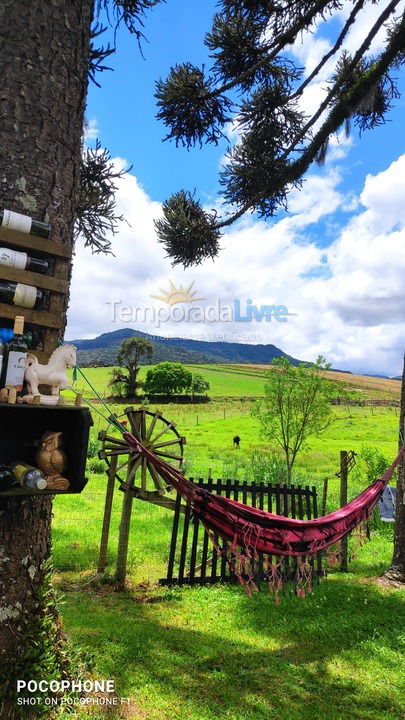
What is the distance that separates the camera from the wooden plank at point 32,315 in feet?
7.19

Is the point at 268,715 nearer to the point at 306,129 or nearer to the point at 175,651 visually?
the point at 175,651

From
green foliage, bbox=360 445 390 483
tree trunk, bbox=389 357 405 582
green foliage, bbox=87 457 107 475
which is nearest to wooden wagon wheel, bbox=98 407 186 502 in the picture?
tree trunk, bbox=389 357 405 582

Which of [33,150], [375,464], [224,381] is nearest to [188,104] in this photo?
[33,150]

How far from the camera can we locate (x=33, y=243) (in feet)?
7.63

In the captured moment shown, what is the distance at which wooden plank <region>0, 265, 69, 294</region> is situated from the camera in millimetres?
2164

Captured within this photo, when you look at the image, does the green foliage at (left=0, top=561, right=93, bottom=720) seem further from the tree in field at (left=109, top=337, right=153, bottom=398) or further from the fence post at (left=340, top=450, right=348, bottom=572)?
the tree in field at (left=109, top=337, right=153, bottom=398)

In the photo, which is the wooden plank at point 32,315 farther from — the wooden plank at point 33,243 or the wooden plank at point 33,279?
the wooden plank at point 33,243

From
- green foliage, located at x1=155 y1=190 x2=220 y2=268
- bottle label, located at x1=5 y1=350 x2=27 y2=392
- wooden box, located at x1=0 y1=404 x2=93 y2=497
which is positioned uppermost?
green foliage, located at x1=155 y1=190 x2=220 y2=268

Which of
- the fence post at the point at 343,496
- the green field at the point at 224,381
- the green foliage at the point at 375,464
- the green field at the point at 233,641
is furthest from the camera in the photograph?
the green field at the point at 224,381

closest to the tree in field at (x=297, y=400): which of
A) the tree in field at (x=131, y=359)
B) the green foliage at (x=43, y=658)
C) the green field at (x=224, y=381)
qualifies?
the green foliage at (x=43, y=658)

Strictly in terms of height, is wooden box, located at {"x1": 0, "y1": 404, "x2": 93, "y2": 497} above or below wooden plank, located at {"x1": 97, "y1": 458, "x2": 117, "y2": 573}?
above

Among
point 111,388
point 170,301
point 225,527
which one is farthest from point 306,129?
point 111,388

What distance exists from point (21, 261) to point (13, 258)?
0.04 m

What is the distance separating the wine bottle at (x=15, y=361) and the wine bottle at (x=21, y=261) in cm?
Result: 27
